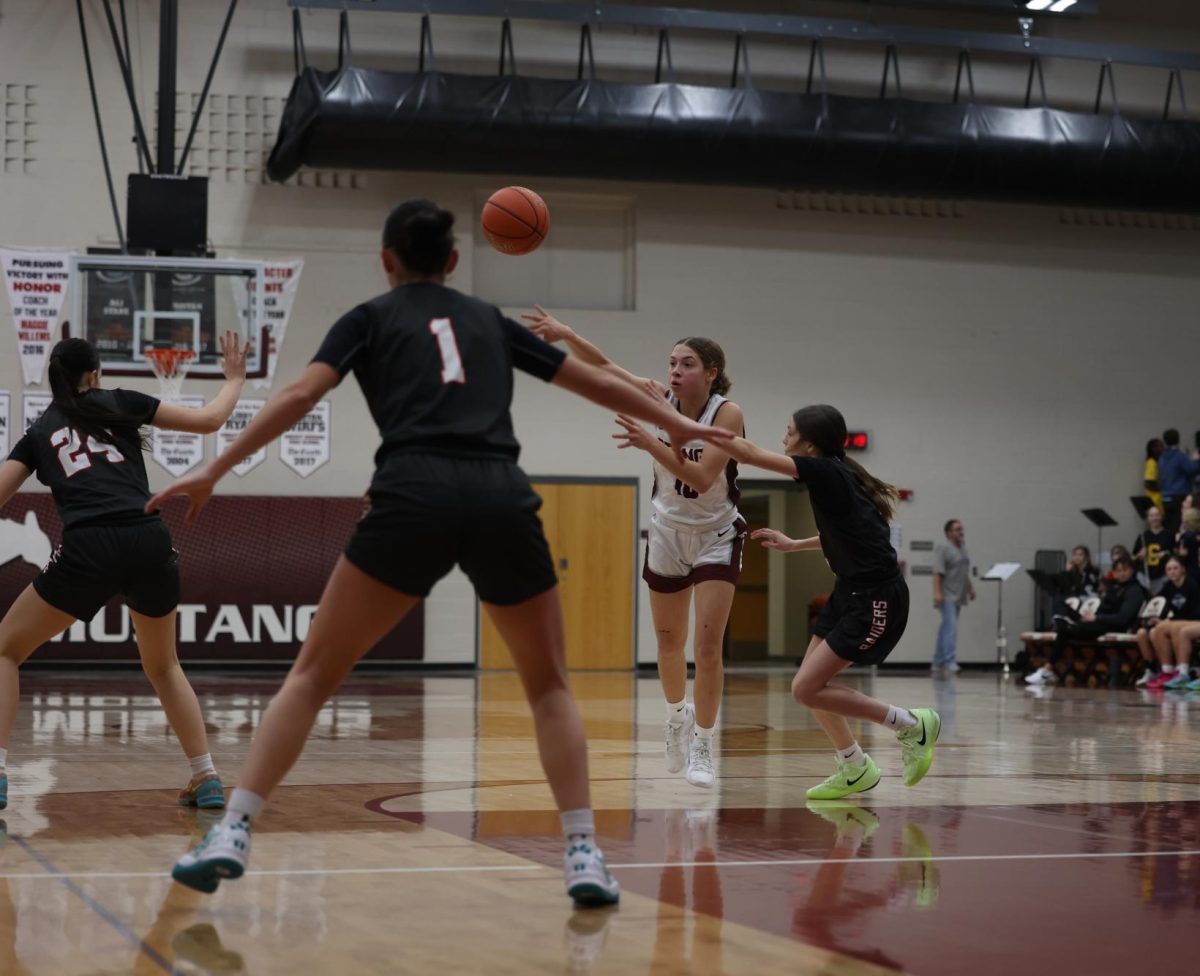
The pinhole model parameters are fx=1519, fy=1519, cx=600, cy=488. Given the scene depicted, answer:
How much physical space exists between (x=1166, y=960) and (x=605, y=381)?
2.03 meters

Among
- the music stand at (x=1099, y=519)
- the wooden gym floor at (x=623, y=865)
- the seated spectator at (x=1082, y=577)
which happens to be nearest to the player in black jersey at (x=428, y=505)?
the wooden gym floor at (x=623, y=865)

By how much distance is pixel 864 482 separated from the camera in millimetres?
6469

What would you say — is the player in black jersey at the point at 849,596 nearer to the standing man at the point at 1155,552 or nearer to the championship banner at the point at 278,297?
the championship banner at the point at 278,297

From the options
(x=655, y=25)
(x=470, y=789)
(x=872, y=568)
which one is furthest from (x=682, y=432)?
(x=655, y=25)

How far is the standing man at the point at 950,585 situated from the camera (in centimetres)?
2050

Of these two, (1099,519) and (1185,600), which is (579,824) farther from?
(1099,519)

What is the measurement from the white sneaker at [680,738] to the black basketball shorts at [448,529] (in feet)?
11.3

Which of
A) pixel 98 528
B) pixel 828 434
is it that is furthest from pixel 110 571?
pixel 828 434

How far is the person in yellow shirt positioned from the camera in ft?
70.4

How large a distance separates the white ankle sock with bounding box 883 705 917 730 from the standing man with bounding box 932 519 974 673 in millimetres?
14227

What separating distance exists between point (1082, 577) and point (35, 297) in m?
13.5

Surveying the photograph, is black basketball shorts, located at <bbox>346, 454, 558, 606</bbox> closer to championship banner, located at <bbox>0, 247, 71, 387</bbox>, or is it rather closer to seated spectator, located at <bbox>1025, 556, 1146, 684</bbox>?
championship banner, located at <bbox>0, 247, 71, 387</bbox>

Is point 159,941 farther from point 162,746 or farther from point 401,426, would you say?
point 162,746

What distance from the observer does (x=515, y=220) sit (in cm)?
698
